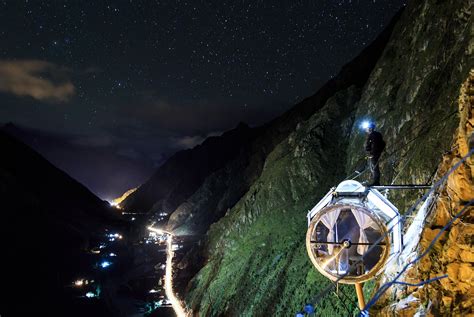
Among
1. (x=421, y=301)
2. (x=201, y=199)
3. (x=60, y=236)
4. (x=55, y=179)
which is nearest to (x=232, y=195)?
(x=201, y=199)

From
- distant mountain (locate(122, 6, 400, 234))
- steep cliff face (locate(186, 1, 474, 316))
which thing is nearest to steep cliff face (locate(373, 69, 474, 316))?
steep cliff face (locate(186, 1, 474, 316))

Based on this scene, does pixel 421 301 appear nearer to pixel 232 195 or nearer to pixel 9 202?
pixel 232 195

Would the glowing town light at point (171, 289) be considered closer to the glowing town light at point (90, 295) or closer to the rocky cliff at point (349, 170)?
the rocky cliff at point (349, 170)

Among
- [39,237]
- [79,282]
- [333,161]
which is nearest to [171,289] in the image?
[79,282]

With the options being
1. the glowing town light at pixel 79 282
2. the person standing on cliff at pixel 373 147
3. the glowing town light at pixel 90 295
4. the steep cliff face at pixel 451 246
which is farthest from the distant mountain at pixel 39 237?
the steep cliff face at pixel 451 246

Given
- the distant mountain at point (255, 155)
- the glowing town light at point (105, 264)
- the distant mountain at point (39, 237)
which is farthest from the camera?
the glowing town light at point (105, 264)

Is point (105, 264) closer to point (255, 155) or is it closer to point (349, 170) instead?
point (255, 155)

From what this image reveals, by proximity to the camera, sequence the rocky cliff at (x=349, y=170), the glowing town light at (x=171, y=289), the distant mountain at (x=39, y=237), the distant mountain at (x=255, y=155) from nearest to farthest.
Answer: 1. the rocky cliff at (x=349, y=170)
2. the glowing town light at (x=171, y=289)
3. the distant mountain at (x=255, y=155)
4. the distant mountain at (x=39, y=237)
